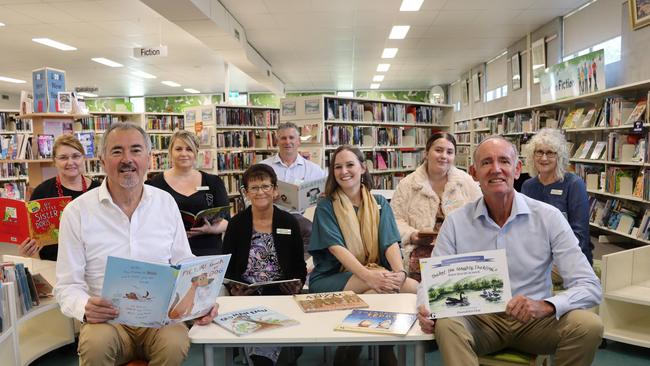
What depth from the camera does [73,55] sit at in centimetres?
991

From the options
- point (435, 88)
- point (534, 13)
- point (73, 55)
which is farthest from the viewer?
point (435, 88)

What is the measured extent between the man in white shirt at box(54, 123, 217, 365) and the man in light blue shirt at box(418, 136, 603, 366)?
1.04 m

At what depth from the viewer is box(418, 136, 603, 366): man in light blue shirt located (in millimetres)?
1731

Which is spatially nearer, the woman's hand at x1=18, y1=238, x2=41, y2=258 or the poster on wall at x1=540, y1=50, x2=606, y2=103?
the woman's hand at x1=18, y1=238, x2=41, y2=258

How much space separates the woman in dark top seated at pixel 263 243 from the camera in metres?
2.67

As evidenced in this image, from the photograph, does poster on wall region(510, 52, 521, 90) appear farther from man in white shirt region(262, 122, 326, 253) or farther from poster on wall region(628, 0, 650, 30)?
man in white shirt region(262, 122, 326, 253)

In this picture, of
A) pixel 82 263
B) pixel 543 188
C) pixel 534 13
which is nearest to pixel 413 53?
pixel 534 13

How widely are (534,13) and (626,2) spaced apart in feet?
5.81

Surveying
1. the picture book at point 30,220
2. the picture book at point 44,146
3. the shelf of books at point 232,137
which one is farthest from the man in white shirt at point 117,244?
the shelf of books at point 232,137

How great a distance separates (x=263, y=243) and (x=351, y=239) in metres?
0.53

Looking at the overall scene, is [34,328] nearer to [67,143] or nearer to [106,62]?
[67,143]

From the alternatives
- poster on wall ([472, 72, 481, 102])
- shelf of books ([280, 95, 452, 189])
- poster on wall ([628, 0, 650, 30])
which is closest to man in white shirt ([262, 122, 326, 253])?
shelf of books ([280, 95, 452, 189])

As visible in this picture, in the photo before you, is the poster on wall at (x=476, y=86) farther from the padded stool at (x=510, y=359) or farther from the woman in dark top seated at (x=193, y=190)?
the padded stool at (x=510, y=359)

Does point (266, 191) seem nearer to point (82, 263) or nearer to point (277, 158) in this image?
point (82, 263)
